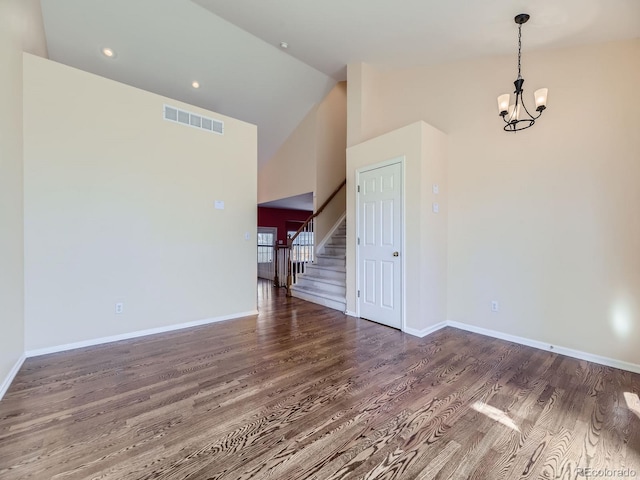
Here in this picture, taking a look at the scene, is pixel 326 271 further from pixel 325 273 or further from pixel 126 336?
pixel 126 336

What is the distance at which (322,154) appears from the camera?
6.38 metres

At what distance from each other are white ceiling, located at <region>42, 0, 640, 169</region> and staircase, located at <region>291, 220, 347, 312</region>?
3.23 meters

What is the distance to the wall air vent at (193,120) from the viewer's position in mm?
3523

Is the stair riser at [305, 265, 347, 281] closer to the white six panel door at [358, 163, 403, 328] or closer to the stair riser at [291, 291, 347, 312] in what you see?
the stair riser at [291, 291, 347, 312]

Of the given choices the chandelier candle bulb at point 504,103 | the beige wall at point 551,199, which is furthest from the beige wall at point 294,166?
the chandelier candle bulb at point 504,103

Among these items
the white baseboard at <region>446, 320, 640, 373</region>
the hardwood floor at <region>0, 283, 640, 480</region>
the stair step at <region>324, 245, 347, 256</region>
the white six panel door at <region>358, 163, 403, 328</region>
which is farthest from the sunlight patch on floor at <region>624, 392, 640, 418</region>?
the stair step at <region>324, 245, 347, 256</region>

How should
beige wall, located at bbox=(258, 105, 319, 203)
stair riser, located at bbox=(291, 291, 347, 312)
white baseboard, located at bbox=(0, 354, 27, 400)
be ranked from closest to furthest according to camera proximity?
white baseboard, located at bbox=(0, 354, 27, 400) < stair riser, located at bbox=(291, 291, 347, 312) < beige wall, located at bbox=(258, 105, 319, 203)

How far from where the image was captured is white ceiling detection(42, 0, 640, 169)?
2639 millimetres

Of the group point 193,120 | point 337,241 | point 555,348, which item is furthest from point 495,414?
point 337,241

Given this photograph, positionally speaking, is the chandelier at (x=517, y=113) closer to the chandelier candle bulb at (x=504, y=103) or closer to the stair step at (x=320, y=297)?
the chandelier candle bulb at (x=504, y=103)

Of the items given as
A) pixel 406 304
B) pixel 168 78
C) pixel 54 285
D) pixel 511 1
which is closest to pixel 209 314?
pixel 54 285

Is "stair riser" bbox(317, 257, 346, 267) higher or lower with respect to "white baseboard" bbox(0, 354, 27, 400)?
higher

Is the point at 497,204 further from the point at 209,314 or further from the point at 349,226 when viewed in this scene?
the point at 209,314

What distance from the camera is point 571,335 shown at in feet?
9.25
